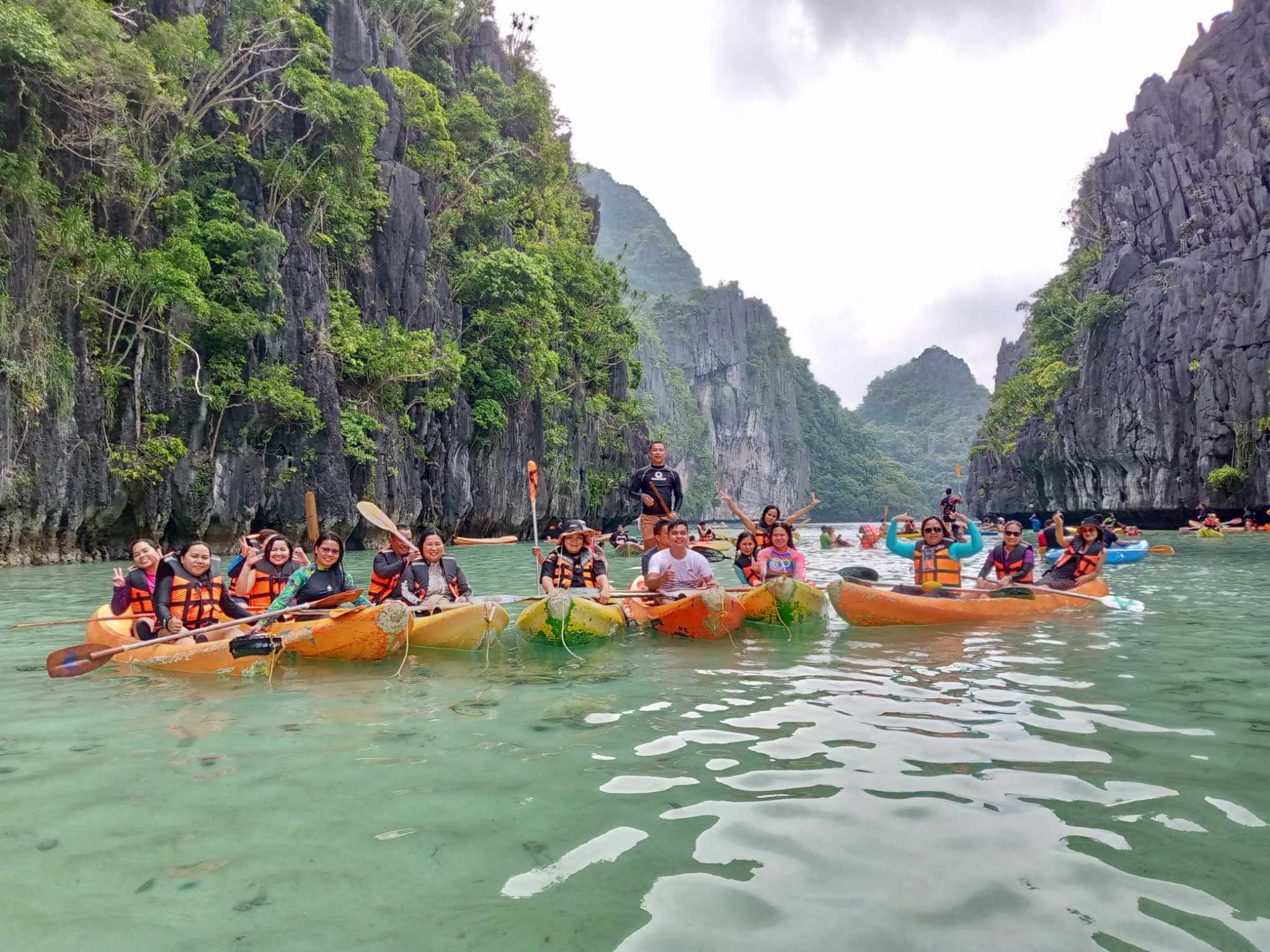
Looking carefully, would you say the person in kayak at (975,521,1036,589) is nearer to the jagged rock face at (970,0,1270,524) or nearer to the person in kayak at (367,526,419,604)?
the person in kayak at (367,526,419,604)

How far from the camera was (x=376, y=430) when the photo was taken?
21.5m

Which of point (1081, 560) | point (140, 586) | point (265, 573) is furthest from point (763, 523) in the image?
point (140, 586)

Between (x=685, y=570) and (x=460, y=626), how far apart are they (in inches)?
93.4

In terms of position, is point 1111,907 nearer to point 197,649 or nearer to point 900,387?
point 197,649

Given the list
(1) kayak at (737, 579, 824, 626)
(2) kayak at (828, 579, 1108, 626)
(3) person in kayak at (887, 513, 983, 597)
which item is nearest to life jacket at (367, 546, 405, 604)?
(1) kayak at (737, 579, 824, 626)

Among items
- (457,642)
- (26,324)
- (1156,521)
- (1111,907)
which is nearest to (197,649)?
(457,642)

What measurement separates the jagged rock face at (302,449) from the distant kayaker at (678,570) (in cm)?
1287

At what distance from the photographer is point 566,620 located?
6.62 m

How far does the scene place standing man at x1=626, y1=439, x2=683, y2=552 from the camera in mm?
9516

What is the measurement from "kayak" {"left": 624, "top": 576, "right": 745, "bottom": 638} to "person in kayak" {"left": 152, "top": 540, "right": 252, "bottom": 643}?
3559 mm

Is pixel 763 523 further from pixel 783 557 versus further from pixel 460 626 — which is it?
pixel 460 626

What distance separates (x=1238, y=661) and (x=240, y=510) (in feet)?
62.0

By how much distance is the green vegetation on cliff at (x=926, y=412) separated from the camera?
129 metres

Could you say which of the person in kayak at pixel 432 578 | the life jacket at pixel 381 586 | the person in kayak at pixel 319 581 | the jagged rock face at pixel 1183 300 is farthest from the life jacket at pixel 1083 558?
the jagged rock face at pixel 1183 300
